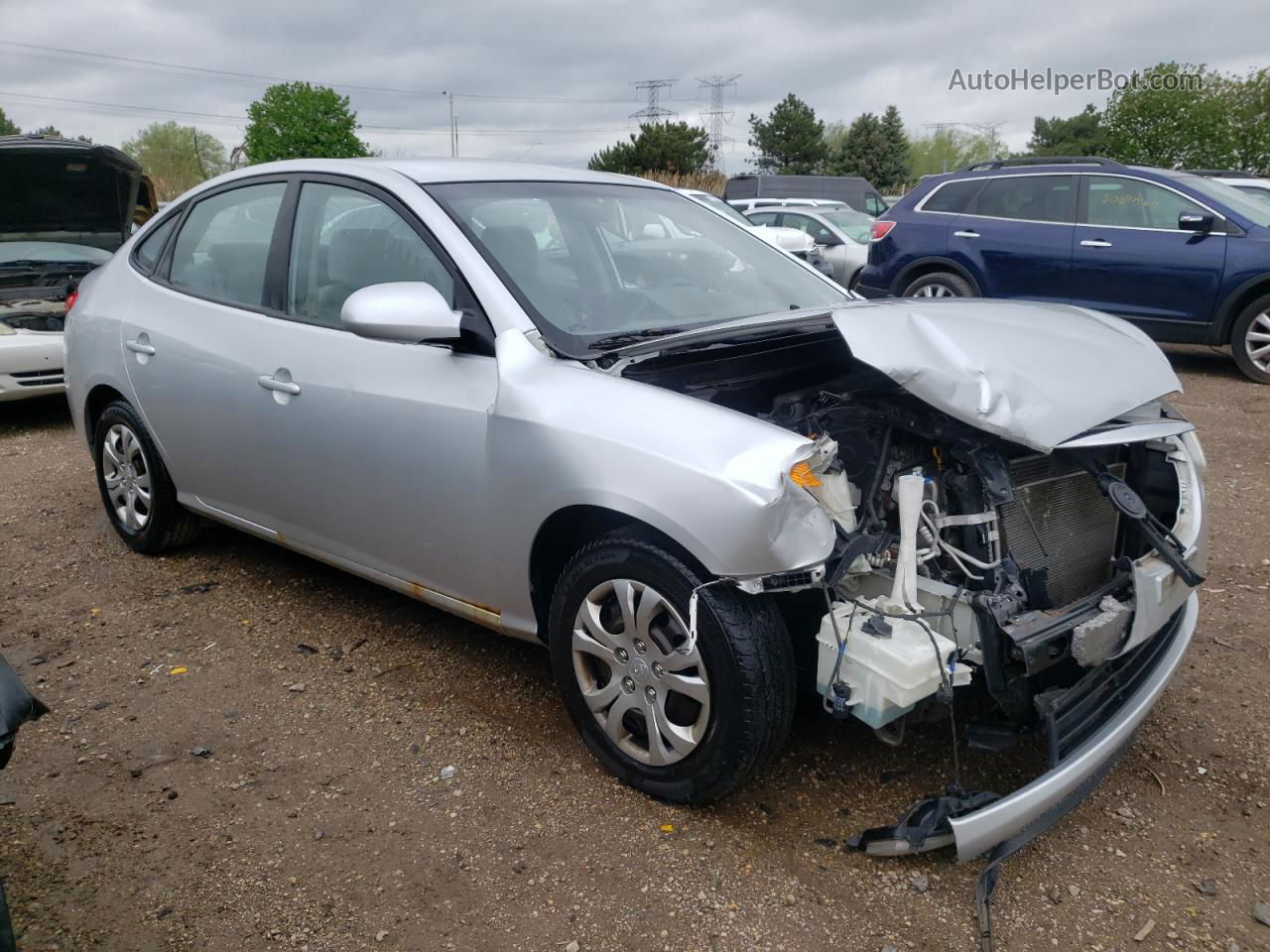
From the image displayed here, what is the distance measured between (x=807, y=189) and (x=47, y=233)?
2176cm

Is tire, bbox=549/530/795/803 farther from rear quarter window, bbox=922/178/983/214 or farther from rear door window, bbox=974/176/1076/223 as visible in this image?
rear quarter window, bbox=922/178/983/214

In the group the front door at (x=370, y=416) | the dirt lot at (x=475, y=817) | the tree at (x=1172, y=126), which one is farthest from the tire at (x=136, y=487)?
the tree at (x=1172, y=126)

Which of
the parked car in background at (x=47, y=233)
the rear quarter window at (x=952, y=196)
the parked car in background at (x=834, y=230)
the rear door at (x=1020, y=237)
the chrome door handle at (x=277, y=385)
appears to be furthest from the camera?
the parked car in background at (x=834, y=230)

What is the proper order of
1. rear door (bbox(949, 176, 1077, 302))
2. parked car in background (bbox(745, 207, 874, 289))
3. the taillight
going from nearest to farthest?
rear door (bbox(949, 176, 1077, 302)) < the taillight < parked car in background (bbox(745, 207, 874, 289))

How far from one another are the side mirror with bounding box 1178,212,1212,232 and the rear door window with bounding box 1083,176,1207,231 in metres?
0.08

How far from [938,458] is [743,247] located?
1.53 meters

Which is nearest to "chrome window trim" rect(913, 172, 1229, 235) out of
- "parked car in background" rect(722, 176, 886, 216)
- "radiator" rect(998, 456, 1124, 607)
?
"radiator" rect(998, 456, 1124, 607)

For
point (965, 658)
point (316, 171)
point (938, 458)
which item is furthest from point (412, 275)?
point (965, 658)

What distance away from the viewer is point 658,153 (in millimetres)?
52938

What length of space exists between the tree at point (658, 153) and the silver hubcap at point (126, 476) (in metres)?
49.4

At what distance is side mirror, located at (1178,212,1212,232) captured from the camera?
8.35 meters

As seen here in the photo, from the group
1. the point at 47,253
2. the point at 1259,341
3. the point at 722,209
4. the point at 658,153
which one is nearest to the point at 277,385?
the point at 722,209

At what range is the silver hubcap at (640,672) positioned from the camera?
257 cm

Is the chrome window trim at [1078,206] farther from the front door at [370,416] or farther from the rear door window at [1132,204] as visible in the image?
the front door at [370,416]
